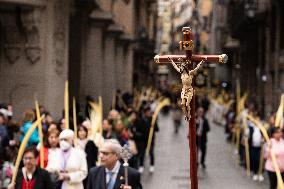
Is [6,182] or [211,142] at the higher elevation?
[6,182]

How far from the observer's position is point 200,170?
18.5 metres

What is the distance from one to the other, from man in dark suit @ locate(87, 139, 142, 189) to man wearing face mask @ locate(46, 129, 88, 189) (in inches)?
71.0

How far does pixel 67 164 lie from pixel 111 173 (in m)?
2.00

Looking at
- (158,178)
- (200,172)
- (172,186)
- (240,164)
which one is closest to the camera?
(172,186)

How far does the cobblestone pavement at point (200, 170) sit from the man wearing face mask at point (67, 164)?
6.46 meters

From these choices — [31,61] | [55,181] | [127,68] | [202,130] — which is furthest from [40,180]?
[127,68]

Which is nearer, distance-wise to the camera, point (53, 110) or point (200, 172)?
point (200, 172)

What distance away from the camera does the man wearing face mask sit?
8.73m

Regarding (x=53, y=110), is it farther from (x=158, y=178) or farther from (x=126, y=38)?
(x=126, y=38)

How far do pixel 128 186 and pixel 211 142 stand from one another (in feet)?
69.1

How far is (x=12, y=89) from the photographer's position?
1966 centimetres

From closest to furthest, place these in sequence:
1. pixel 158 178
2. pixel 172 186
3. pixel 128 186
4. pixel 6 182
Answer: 1. pixel 128 186
2. pixel 6 182
3. pixel 172 186
4. pixel 158 178

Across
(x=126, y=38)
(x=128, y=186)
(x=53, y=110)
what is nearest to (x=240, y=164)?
(x=53, y=110)

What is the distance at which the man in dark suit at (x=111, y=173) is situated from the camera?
22.4 feet
